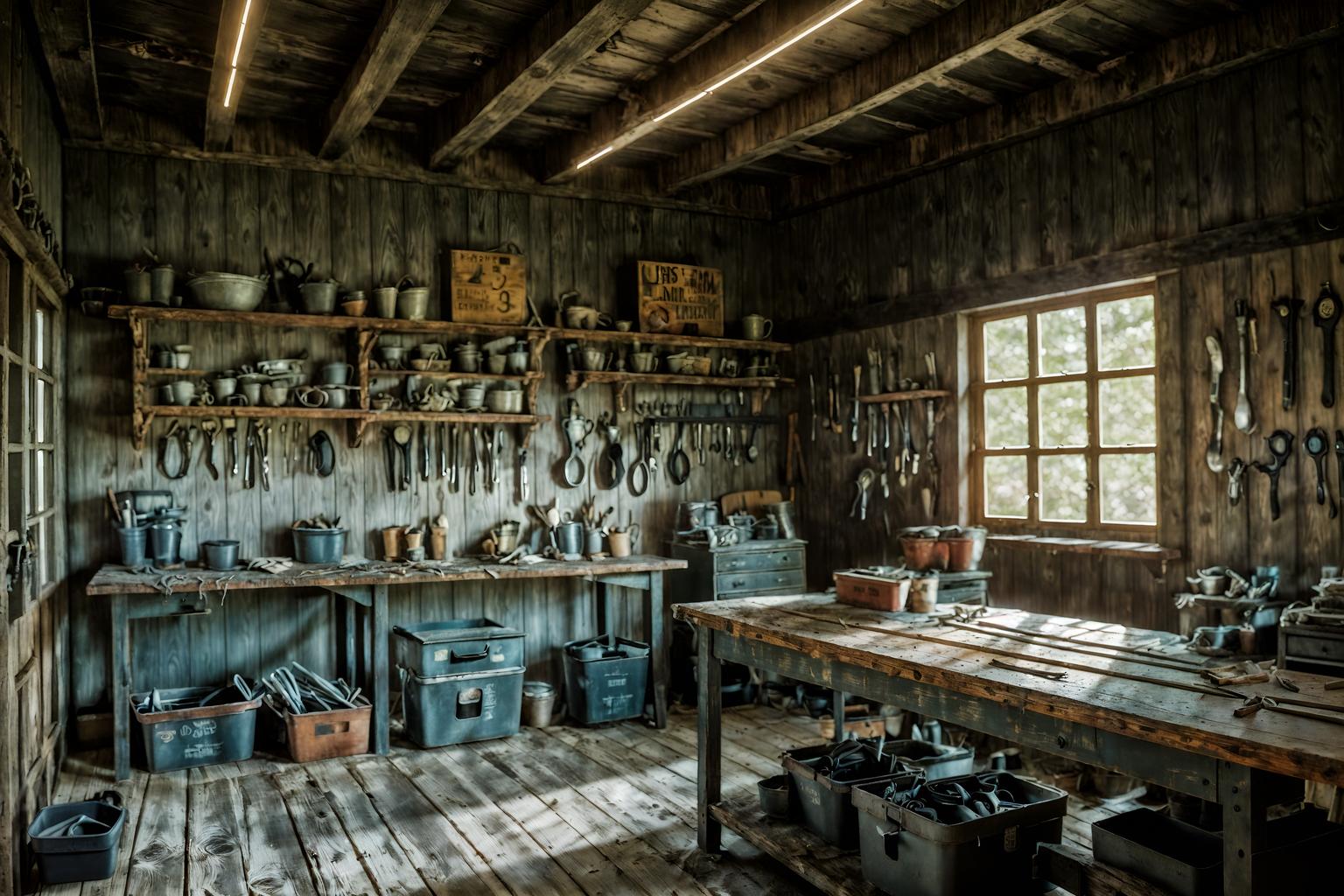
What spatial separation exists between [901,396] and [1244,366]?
186 cm

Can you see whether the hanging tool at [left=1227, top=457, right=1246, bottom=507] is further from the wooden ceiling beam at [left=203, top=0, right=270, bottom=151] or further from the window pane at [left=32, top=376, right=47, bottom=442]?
the window pane at [left=32, top=376, right=47, bottom=442]

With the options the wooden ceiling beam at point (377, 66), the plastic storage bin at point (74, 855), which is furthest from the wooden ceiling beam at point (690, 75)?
the plastic storage bin at point (74, 855)

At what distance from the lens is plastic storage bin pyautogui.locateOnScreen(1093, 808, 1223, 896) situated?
2289mm

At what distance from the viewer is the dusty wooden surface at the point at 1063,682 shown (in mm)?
1937

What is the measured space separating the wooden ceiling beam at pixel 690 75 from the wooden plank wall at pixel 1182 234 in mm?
1752

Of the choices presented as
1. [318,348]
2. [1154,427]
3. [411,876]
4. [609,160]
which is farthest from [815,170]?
[411,876]

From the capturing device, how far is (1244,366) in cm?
400

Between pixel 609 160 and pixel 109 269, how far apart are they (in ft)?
9.49

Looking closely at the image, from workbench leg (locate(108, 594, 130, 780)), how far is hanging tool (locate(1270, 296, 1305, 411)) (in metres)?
5.16

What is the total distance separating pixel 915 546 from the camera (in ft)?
13.3

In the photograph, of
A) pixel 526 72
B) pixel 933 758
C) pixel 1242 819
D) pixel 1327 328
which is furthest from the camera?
pixel 526 72

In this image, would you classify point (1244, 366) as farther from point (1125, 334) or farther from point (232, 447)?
point (232, 447)

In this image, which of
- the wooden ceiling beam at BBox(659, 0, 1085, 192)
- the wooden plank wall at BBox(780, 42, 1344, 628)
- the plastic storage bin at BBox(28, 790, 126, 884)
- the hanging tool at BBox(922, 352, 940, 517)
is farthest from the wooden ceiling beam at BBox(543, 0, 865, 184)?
the plastic storage bin at BBox(28, 790, 126, 884)

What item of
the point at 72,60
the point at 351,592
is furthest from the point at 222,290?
the point at 351,592
